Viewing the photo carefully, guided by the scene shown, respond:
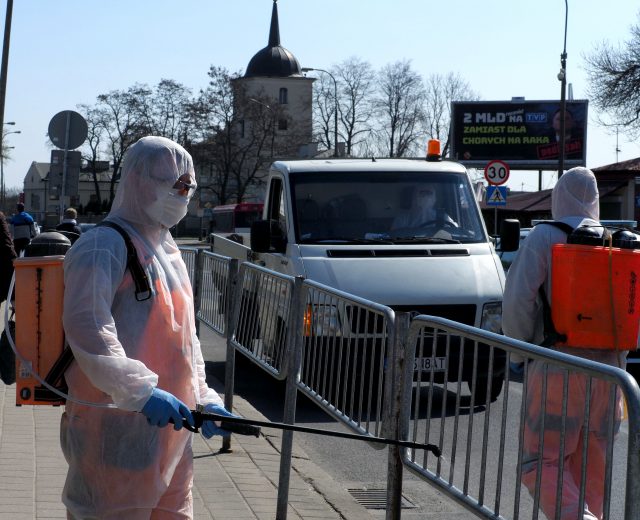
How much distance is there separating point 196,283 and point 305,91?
384 feet

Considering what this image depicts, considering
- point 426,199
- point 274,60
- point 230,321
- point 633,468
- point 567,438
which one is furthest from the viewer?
point 274,60

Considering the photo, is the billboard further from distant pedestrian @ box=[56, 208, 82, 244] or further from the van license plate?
the van license plate

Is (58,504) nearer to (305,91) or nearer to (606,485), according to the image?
(606,485)

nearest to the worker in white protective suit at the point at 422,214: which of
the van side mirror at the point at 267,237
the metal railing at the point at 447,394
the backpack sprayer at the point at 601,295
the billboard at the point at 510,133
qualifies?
the van side mirror at the point at 267,237

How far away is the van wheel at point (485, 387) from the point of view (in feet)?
11.8

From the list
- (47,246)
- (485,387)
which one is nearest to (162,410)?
(47,246)

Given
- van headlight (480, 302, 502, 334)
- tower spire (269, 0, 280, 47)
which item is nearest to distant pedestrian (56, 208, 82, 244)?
van headlight (480, 302, 502, 334)

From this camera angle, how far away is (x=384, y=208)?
10758mm

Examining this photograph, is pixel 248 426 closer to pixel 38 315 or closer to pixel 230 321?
pixel 38 315

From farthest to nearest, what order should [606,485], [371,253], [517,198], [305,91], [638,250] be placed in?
[305,91], [517,198], [371,253], [638,250], [606,485]

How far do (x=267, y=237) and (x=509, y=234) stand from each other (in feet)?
9.08

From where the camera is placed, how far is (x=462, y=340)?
380 centimetres

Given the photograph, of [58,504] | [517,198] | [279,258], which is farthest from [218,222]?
[58,504]

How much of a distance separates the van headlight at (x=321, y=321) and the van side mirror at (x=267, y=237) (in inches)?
187
